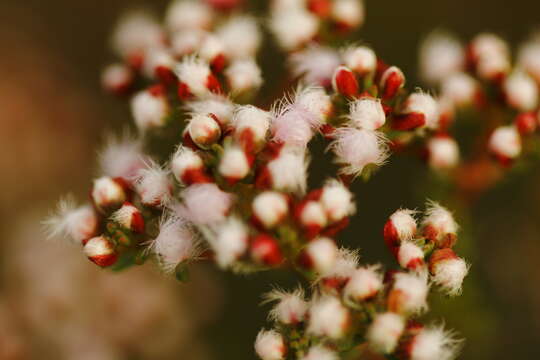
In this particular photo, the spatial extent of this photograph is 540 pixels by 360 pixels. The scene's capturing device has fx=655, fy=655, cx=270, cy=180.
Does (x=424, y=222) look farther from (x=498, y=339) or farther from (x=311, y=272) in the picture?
(x=498, y=339)

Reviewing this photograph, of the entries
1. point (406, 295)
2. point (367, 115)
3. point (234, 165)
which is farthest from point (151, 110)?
point (406, 295)

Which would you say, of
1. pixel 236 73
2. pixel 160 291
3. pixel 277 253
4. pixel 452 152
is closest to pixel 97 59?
pixel 160 291

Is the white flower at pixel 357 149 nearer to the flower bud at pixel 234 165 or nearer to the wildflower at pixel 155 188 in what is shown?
the flower bud at pixel 234 165

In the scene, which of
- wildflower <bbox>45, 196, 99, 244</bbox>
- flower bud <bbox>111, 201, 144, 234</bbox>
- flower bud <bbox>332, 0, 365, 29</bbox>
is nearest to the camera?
flower bud <bbox>111, 201, 144, 234</bbox>

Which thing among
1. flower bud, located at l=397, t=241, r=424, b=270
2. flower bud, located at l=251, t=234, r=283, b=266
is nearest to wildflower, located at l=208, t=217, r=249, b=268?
flower bud, located at l=251, t=234, r=283, b=266

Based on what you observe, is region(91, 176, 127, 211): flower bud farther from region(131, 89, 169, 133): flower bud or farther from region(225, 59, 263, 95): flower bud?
region(225, 59, 263, 95): flower bud

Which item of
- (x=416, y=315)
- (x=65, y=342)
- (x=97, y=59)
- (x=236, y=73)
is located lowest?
(x=416, y=315)
